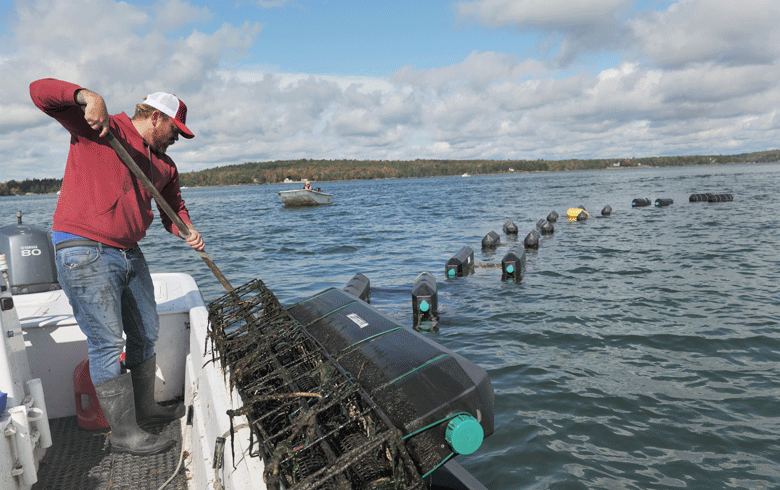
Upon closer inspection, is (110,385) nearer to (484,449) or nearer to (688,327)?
(484,449)

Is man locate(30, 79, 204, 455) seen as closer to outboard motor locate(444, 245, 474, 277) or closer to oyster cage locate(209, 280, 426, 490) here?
oyster cage locate(209, 280, 426, 490)

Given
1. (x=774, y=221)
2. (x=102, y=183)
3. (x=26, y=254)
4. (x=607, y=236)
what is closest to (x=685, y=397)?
(x=102, y=183)

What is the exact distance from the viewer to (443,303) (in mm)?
10414

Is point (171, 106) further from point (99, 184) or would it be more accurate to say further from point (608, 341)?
point (608, 341)

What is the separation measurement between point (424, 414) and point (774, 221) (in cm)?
2675

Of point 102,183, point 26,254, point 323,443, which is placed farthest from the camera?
point 26,254

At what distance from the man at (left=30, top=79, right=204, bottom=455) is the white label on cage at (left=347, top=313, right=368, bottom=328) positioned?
1309 mm

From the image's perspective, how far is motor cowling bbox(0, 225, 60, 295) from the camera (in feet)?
15.6

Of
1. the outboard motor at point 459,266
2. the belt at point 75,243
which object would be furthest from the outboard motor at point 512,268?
the belt at point 75,243

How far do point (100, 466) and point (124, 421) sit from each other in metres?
0.51

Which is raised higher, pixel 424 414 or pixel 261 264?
pixel 424 414

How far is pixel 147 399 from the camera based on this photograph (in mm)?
3686

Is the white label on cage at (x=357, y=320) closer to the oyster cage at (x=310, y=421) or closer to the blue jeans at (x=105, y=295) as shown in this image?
the oyster cage at (x=310, y=421)

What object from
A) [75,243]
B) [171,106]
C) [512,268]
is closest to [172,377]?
[75,243]
